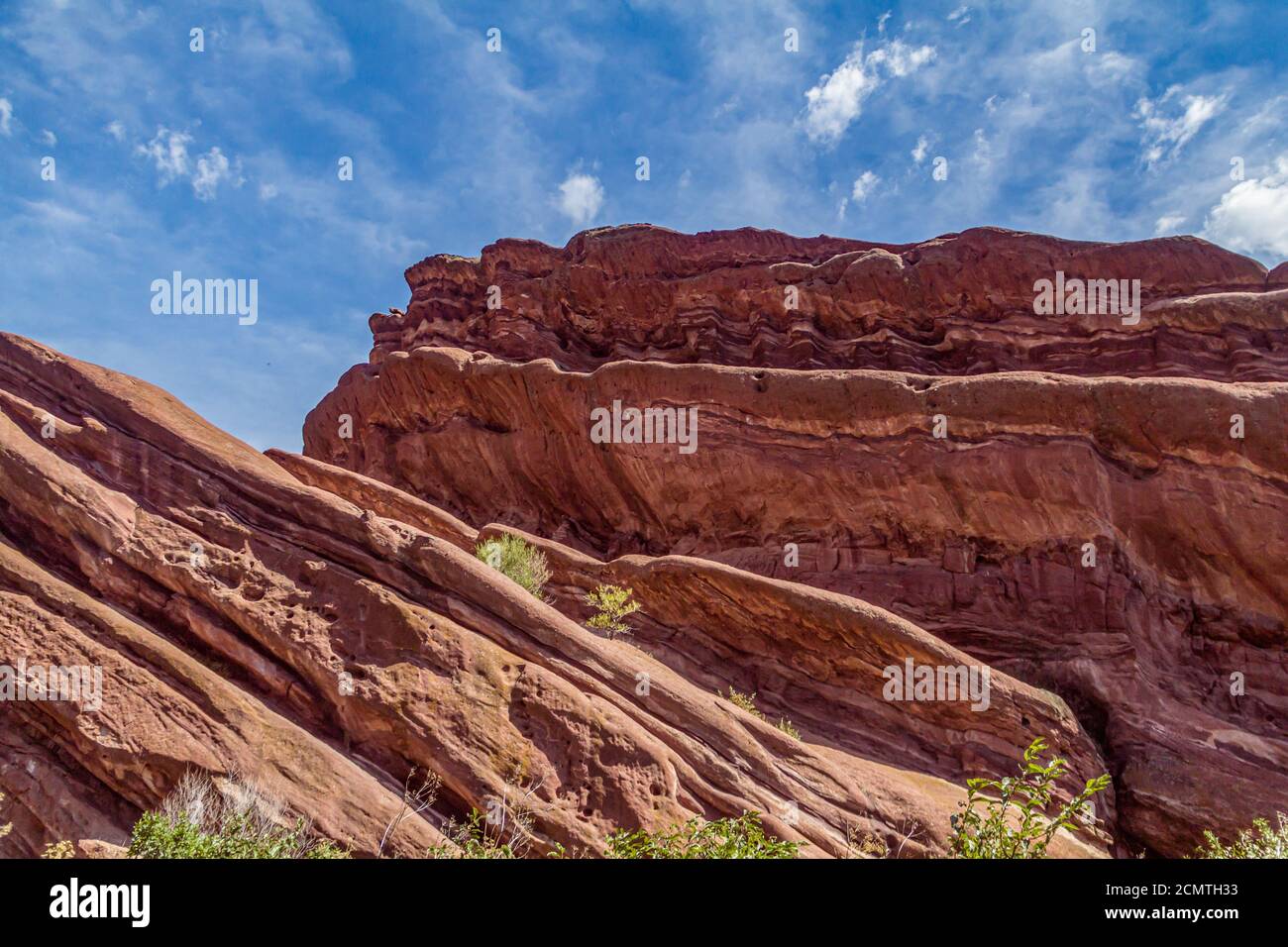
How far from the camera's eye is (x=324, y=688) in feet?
36.2

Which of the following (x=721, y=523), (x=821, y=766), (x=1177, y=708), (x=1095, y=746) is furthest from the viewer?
(x=721, y=523)

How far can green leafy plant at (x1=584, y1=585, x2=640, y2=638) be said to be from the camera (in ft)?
57.9

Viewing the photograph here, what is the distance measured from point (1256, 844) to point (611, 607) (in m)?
13.4

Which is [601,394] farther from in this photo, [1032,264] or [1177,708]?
[1177,708]

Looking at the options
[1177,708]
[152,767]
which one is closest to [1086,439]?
[1177,708]

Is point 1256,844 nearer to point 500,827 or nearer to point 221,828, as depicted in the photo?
point 500,827

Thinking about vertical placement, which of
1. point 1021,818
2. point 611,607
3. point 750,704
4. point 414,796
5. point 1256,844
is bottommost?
point 1256,844

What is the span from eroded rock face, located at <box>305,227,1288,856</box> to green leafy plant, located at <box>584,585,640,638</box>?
2.39 feet

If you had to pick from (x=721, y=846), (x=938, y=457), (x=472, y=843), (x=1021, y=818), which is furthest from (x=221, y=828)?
(x=938, y=457)

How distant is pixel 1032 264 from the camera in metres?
28.9

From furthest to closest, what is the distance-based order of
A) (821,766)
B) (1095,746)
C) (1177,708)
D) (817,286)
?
(817,286) → (1177,708) → (1095,746) → (821,766)

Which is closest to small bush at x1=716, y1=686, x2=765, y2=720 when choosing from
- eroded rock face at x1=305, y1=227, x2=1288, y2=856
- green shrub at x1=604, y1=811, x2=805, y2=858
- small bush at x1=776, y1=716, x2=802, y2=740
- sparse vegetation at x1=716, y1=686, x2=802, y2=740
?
sparse vegetation at x1=716, y1=686, x2=802, y2=740

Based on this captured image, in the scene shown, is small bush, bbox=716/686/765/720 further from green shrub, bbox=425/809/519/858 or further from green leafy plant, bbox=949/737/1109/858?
green leafy plant, bbox=949/737/1109/858

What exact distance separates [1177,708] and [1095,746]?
10.2 ft
